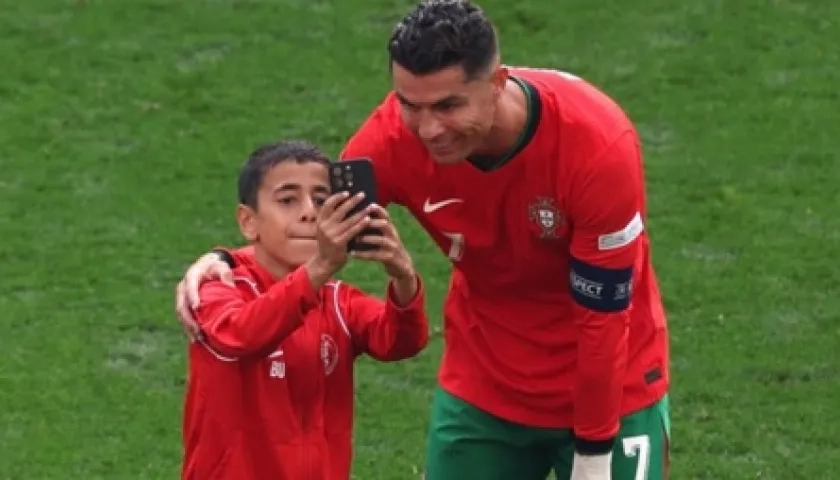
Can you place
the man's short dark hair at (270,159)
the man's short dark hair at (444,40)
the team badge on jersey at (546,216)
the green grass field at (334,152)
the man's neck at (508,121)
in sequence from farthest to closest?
the green grass field at (334,152) < the man's short dark hair at (270,159) < the team badge on jersey at (546,216) < the man's neck at (508,121) < the man's short dark hair at (444,40)

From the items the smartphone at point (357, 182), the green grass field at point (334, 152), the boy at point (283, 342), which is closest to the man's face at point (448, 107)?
the smartphone at point (357, 182)

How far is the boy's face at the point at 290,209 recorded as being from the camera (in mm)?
4684

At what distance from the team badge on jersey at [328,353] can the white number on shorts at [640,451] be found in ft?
2.61

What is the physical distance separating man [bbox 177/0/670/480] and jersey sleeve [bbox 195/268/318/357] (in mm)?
126

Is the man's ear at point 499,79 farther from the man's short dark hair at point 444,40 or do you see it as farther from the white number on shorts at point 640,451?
the white number on shorts at point 640,451

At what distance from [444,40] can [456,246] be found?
2.50ft

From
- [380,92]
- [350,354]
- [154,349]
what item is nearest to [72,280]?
[154,349]

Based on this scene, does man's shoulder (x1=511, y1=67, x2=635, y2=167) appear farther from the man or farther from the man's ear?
the man's ear

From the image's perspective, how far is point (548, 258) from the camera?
467 centimetres

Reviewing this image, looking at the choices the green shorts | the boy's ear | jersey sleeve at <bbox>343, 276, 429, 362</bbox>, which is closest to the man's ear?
jersey sleeve at <bbox>343, 276, 429, 362</bbox>

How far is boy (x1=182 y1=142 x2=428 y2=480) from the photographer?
14.7ft

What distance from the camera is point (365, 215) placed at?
4297 mm

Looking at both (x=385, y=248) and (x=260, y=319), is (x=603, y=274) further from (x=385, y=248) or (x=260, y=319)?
(x=260, y=319)

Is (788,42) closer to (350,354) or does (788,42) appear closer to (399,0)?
(399,0)
